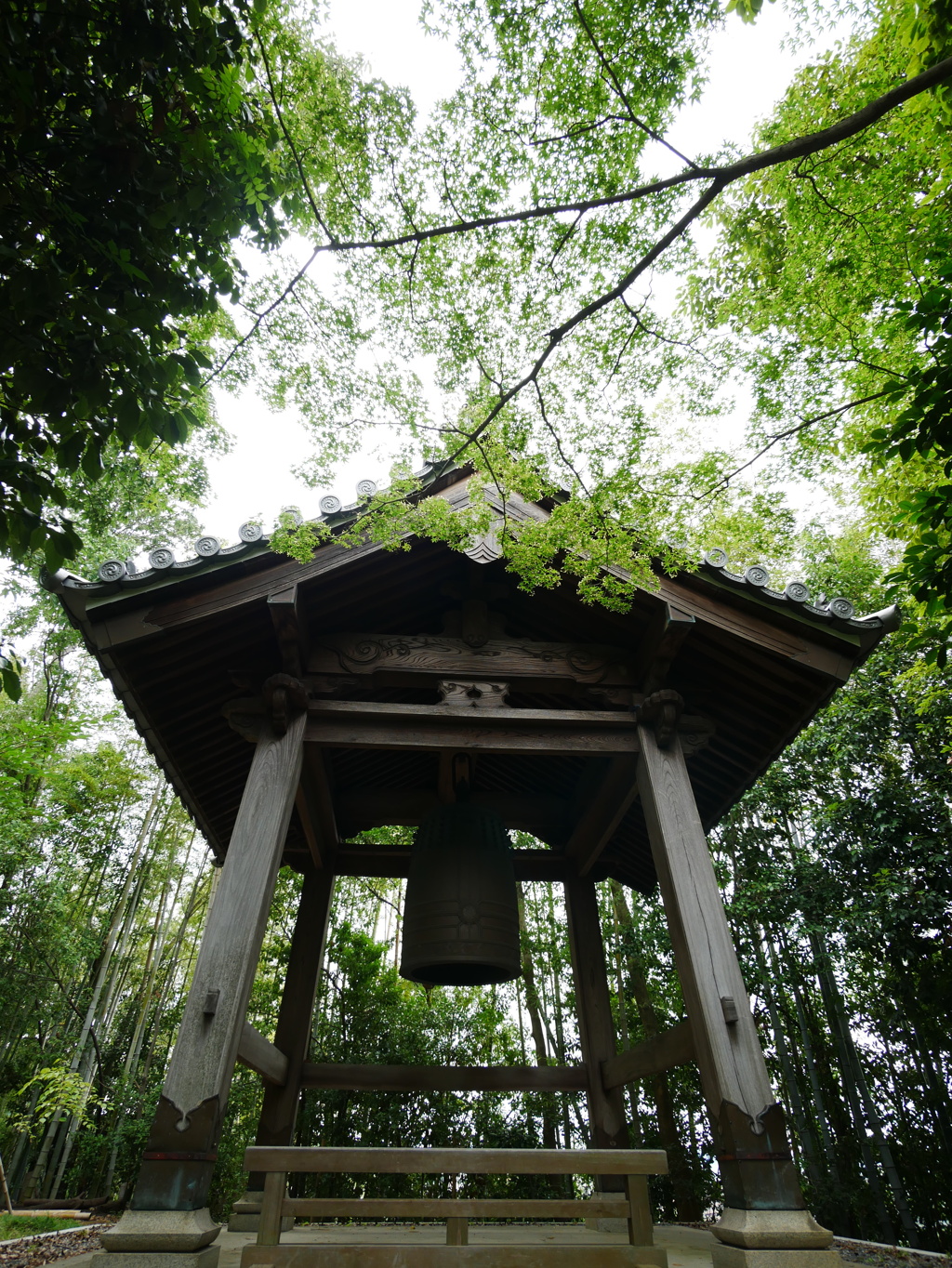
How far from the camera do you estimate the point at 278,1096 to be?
16.8 ft

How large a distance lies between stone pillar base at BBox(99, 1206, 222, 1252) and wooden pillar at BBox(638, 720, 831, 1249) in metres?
2.19

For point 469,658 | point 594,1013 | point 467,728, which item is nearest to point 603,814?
point 594,1013

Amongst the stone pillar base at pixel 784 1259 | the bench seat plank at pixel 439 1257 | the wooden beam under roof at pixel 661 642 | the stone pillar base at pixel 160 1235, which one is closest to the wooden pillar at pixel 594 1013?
the stone pillar base at pixel 784 1259

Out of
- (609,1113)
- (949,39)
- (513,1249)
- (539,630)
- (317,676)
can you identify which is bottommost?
(513,1249)

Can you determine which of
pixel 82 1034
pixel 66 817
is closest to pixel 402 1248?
pixel 82 1034

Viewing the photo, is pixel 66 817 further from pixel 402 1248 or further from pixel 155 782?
pixel 402 1248

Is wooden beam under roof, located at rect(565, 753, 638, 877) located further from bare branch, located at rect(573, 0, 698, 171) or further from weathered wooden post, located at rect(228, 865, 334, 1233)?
bare branch, located at rect(573, 0, 698, 171)

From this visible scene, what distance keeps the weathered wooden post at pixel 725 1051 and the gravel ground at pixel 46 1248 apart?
4.12 m

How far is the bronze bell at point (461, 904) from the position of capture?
453 cm

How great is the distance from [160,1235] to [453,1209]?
1.16m

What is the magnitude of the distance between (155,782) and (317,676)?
1187cm

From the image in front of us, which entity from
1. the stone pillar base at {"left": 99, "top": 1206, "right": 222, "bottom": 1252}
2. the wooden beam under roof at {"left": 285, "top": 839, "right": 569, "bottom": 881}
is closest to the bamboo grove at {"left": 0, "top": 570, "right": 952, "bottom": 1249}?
the wooden beam under roof at {"left": 285, "top": 839, "right": 569, "bottom": 881}

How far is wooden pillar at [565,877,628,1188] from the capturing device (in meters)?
5.22

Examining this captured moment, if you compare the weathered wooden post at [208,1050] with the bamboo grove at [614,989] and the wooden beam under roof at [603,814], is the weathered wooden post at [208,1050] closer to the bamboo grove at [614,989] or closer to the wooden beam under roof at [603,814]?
the wooden beam under roof at [603,814]
